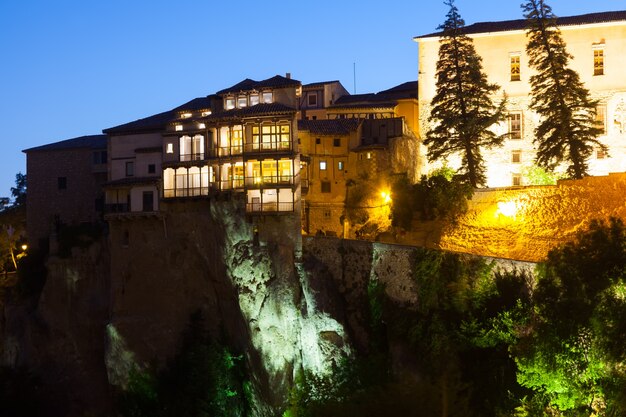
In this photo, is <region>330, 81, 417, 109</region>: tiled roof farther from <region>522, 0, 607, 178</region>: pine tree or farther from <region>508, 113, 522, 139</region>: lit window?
<region>522, 0, 607, 178</region>: pine tree

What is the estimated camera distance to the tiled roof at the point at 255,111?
48312mm

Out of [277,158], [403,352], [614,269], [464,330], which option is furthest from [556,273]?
[277,158]

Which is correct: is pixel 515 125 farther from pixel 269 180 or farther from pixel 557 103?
pixel 269 180

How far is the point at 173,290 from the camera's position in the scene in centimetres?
5162

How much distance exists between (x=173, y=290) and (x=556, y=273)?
987 inches

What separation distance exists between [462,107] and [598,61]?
31.2 ft

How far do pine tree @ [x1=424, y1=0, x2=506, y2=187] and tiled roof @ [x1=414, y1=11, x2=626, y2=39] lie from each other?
193 centimetres

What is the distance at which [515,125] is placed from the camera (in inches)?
2197

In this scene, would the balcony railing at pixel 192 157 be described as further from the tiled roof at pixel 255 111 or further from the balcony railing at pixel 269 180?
the balcony railing at pixel 269 180

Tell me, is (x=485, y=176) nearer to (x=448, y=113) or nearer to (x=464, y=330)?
(x=448, y=113)

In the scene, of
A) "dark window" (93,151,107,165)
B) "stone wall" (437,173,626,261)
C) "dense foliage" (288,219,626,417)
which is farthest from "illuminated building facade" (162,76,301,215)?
"dark window" (93,151,107,165)

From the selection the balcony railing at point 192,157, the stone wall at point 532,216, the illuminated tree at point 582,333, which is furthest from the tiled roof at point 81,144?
the illuminated tree at point 582,333

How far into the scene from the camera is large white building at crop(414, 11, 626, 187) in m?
54.1

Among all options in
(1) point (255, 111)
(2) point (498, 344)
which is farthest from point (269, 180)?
(2) point (498, 344)
